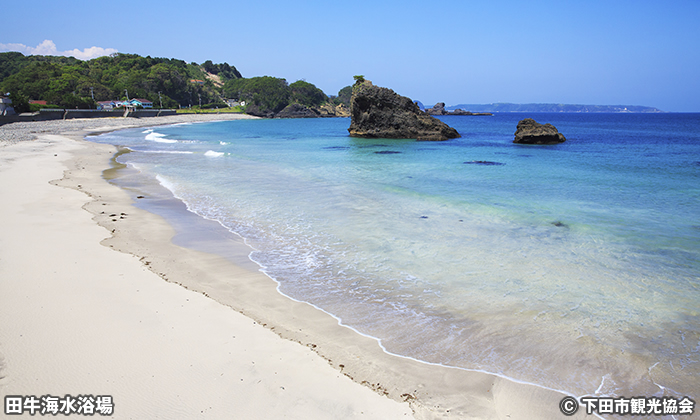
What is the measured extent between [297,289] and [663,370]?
192 inches

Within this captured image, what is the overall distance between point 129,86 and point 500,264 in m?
136

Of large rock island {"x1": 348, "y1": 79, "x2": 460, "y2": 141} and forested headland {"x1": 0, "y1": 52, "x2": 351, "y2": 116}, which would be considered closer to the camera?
large rock island {"x1": 348, "y1": 79, "x2": 460, "y2": 141}

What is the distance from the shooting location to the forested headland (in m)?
93.4

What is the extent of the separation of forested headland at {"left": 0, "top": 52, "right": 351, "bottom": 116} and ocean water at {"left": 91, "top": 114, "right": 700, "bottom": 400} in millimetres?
75048

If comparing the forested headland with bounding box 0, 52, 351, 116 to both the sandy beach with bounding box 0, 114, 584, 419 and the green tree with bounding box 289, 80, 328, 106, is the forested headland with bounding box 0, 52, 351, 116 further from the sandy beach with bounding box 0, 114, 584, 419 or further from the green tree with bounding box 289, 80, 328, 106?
the sandy beach with bounding box 0, 114, 584, 419

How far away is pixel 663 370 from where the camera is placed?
14.4ft

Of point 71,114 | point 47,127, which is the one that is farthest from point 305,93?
point 47,127

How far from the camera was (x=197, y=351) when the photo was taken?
4.24 meters

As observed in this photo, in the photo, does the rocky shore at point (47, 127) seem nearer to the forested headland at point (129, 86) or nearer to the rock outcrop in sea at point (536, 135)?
the forested headland at point (129, 86)

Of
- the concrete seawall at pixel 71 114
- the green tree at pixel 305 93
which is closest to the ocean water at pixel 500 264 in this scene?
the concrete seawall at pixel 71 114

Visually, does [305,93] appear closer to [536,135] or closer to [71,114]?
[71,114]

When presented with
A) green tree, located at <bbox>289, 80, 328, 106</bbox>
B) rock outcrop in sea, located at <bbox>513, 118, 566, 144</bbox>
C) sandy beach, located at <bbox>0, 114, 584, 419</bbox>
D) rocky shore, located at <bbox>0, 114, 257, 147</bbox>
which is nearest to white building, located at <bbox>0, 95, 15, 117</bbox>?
rocky shore, located at <bbox>0, 114, 257, 147</bbox>

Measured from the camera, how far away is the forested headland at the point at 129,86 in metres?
93.4

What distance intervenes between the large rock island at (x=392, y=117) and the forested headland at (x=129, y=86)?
5853 cm
